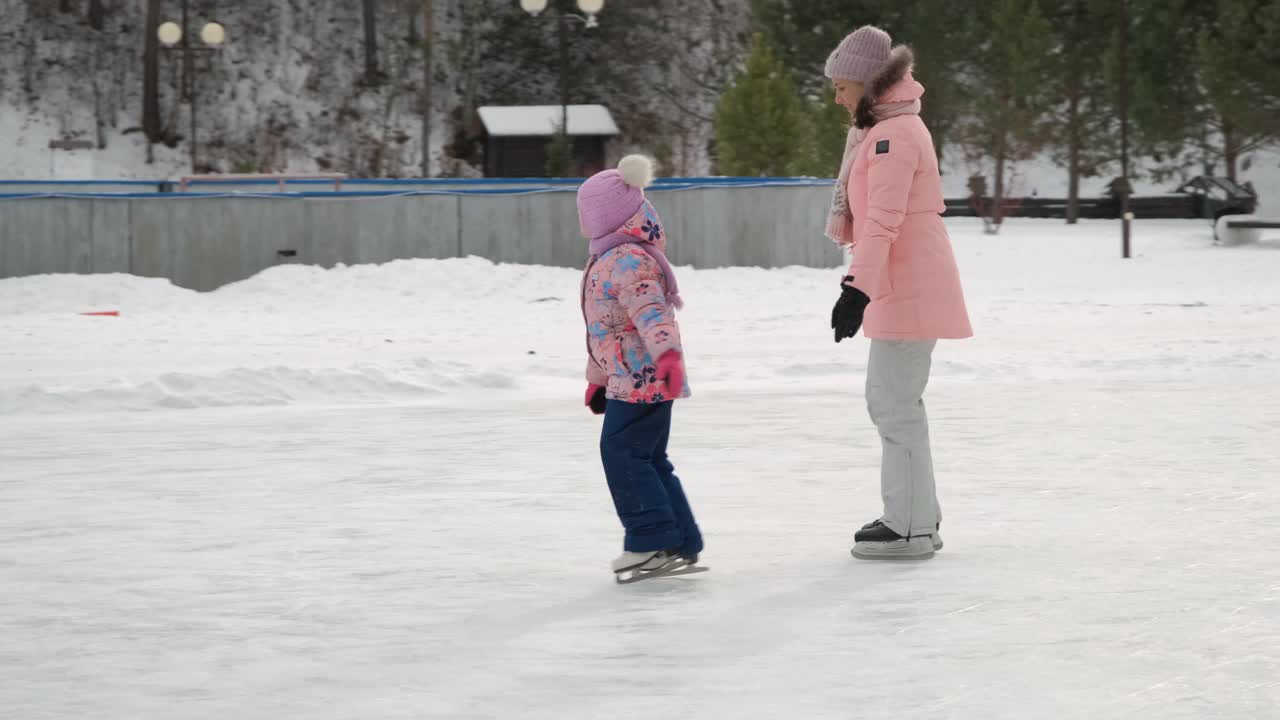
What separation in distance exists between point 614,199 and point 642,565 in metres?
1.13

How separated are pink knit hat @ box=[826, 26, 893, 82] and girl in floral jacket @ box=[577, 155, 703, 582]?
2.39 ft

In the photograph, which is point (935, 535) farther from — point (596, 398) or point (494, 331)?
point (494, 331)

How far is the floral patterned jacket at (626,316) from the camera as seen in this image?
5.10 metres

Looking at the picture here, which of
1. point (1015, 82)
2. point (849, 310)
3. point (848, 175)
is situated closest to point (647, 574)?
point (849, 310)

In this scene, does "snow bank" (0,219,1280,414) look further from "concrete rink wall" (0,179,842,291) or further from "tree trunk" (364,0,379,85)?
"tree trunk" (364,0,379,85)

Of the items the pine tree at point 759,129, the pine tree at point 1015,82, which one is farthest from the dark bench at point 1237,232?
the pine tree at point 1015,82

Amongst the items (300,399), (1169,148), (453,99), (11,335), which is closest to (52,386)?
(300,399)

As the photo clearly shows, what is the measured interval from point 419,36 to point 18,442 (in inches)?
1898

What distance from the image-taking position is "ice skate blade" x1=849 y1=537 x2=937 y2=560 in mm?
5656

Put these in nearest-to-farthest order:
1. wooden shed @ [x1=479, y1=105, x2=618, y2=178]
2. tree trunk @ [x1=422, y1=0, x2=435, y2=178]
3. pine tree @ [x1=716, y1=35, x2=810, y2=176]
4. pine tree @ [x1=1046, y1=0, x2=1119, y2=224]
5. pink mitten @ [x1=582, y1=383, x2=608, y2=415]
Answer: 1. pink mitten @ [x1=582, y1=383, x2=608, y2=415]
2. pine tree @ [x1=716, y1=35, x2=810, y2=176]
3. tree trunk @ [x1=422, y1=0, x2=435, y2=178]
4. wooden shed @ [x1=479, y1=105, x2=618, y2=178]
5. pine tree @ [x1=1046, y1=0, x2=1119, y2=224]

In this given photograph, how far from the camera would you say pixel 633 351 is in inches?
204

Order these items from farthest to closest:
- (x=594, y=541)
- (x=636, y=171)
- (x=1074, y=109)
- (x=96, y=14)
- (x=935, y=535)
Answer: (x=96, y=14) → (x=1074, y=109) → (x=594, y=541) → (x=935, y=535) → (x=636, y=171)

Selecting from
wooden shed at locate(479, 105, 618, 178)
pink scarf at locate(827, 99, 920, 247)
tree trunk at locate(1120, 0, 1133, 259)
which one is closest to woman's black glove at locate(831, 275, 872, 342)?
pink scarf at locate(827, 99, 920, 247)

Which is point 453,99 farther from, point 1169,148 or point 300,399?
point 300,399
